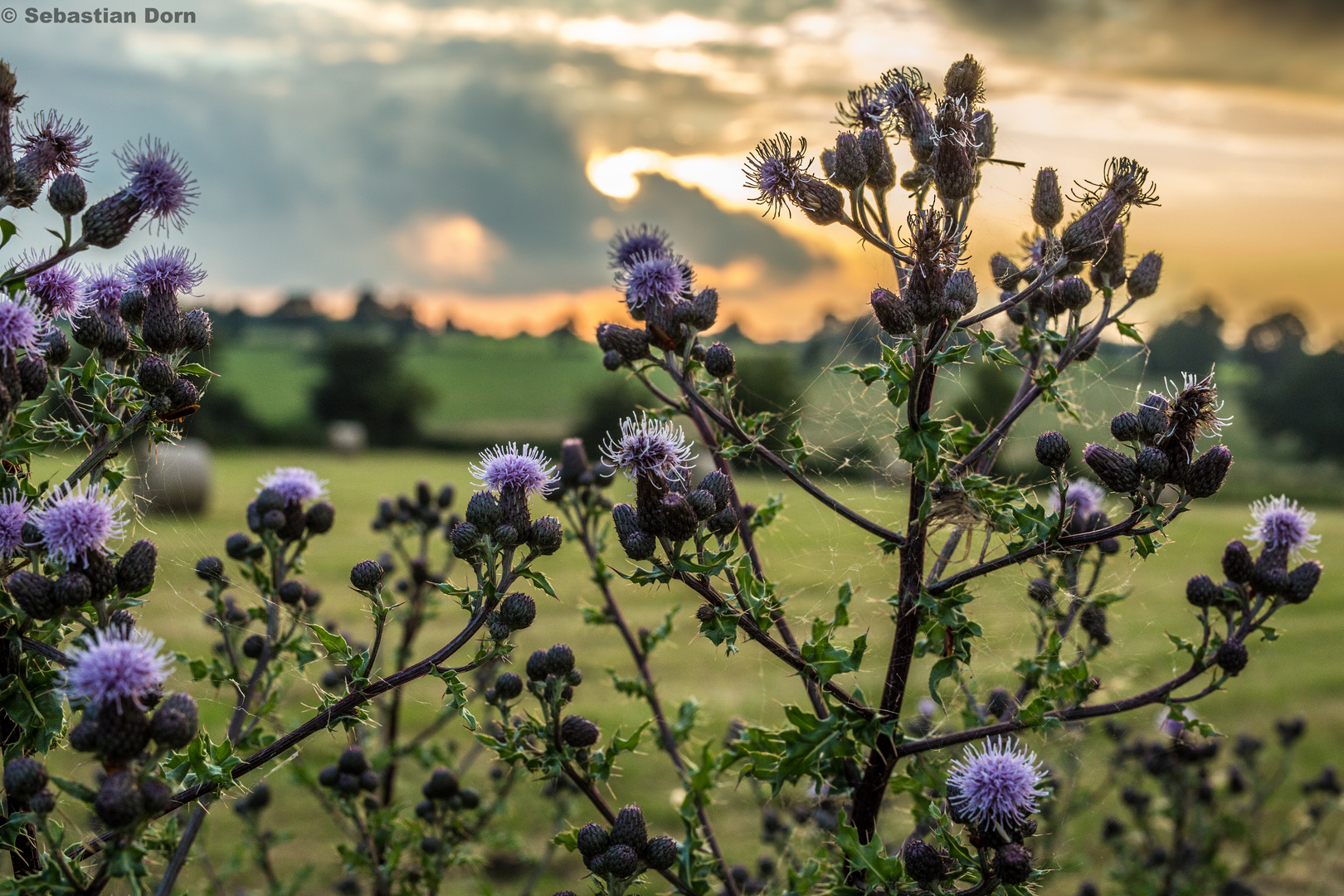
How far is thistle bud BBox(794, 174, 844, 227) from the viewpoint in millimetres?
2348

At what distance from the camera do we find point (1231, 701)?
9.91 m

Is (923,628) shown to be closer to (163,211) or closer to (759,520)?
(759,520)

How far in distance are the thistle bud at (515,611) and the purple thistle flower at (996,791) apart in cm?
107

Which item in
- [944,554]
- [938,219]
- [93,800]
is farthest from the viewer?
[944,554]

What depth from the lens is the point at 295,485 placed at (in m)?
2.97

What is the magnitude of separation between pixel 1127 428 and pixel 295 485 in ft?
8.04

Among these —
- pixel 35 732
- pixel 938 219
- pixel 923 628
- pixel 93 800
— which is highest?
pixel 938 219

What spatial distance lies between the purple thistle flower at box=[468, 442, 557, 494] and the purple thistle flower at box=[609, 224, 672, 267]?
2.27 ft

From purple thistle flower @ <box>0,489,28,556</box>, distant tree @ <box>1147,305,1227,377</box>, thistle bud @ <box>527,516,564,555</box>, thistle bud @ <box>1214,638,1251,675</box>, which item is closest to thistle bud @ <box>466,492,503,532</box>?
thistle bud @ <box>527,516,564,555</box>

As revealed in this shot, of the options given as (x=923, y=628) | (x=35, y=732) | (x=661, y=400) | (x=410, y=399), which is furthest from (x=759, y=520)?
(x=410, y=399)

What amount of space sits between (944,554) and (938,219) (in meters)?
0.90

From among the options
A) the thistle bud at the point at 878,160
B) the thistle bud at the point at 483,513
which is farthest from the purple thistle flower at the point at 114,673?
the thistle bud at the point at 878,160

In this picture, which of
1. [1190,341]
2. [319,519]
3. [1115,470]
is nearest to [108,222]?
[319,519]

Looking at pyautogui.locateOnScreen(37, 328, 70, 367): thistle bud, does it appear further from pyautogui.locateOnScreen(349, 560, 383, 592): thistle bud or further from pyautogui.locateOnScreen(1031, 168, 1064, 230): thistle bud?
pyautogui.locateOnScreen(1031, 168, 1064, 230): thistle bud
